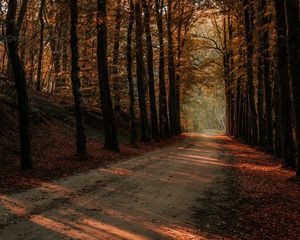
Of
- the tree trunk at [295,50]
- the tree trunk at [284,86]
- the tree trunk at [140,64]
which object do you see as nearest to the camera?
the tree trunk at [295,50]

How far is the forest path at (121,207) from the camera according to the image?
820 centimetres

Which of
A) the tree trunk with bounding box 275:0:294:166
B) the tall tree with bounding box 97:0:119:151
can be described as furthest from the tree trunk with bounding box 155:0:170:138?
the tree trunk with bounding box 275:0:294:166

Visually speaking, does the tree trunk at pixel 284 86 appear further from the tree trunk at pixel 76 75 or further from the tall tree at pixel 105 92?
the tall tree at pixel 105 92

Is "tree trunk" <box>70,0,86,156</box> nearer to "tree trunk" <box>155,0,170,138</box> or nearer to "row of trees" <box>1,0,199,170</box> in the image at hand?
"row of trees" <box>1,0,199,170</box>

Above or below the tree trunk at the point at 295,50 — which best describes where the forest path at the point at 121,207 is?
below

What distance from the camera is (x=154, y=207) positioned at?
10.5 m

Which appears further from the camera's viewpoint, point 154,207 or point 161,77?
point 161,77

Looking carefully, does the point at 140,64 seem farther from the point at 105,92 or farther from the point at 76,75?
the point at 76,75

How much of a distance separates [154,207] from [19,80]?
23.1ft

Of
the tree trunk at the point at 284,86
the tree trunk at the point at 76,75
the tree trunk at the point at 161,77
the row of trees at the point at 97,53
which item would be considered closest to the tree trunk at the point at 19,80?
the row of trees at the point at 97,53

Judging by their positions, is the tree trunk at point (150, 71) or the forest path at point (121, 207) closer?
the forest path at point (121, 207)

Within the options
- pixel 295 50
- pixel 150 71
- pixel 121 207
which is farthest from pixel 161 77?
pixel 121 207

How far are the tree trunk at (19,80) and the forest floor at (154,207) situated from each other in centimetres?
176

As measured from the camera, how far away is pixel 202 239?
8023 mm
